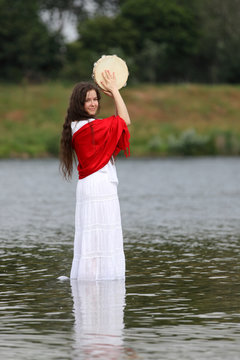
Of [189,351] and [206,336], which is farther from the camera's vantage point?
[206,336]

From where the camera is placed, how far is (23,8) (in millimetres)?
92000

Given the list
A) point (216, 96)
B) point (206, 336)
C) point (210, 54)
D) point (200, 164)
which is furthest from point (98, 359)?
point (210, 54)

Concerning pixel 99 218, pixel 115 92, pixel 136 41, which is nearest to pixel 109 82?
pixel 115 92

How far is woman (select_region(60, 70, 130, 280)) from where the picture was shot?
33.4 ft

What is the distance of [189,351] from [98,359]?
0.72 m

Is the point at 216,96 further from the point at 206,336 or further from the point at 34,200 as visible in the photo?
the point at 206,336

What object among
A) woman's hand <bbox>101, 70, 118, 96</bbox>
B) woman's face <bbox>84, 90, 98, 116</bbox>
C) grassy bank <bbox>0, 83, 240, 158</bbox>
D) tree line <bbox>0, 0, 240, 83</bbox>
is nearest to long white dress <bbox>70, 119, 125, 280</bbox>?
woman's face <bbox>84, 90, 98, 116</bbox>

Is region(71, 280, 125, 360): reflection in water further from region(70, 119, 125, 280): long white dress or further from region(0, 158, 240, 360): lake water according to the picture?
region(70, 119, 125, 280): long white dress

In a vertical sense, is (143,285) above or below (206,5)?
below

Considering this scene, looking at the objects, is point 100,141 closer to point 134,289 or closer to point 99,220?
point 99,220

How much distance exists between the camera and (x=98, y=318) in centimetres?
857

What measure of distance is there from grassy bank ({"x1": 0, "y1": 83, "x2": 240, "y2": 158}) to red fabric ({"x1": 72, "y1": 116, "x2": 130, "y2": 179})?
43.1 meters

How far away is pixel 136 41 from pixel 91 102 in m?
90.6

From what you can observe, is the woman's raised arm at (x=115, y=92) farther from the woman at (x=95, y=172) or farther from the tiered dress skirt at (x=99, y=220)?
the tiered dress skirt at (x=99, y=220)
